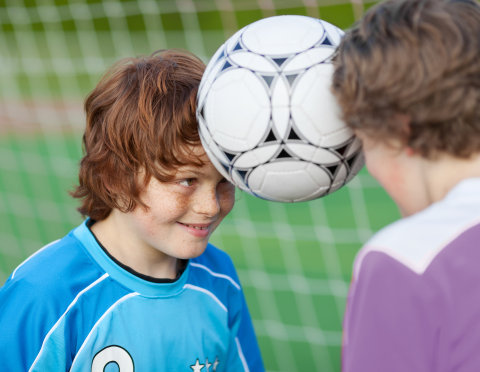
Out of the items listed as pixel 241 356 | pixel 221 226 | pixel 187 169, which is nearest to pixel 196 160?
pixel 187 169

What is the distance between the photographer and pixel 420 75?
1.26 meters

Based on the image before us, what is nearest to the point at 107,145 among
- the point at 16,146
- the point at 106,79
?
the point at 106,79

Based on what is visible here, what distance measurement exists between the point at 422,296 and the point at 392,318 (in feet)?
0.21

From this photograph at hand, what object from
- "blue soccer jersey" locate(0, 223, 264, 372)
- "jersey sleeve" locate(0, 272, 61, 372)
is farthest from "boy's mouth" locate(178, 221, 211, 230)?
"jersey sleeve" locate(0, 272, 61, 372)

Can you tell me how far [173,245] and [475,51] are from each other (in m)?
0.91

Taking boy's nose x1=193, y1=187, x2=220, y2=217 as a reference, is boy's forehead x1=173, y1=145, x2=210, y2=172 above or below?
above

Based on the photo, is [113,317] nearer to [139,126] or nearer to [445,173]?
[139,126]

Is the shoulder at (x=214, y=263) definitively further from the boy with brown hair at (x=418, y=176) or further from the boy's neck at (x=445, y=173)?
the boy's neck at (x=445, y=173)

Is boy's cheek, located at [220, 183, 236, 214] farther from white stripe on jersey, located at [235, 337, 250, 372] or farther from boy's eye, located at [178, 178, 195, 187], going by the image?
white stripe on jersey, located at [235, 337, 250, 372]

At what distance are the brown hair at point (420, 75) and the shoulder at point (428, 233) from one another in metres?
0.14

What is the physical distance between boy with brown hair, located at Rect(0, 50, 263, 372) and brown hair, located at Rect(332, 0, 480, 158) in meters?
0.54

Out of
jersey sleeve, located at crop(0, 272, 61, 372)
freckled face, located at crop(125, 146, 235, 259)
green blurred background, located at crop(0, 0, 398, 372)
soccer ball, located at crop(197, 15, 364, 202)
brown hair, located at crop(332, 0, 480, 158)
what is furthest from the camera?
green blurred background, located at crop(0, 0, 398, 372)

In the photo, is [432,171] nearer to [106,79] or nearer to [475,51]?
[475,51]

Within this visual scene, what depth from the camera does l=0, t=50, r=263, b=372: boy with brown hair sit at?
1.70m
